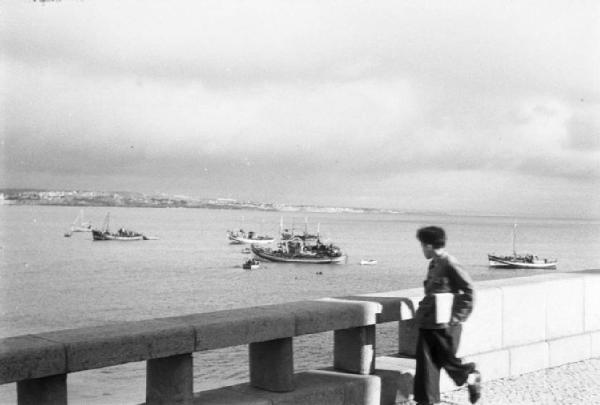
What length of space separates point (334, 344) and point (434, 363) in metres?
0.82

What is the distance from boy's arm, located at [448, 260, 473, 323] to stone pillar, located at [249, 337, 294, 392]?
128 centimetres

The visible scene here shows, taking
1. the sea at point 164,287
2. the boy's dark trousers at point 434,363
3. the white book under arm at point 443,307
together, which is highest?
the white book under arm at point 443,307

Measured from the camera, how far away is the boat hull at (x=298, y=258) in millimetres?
106125

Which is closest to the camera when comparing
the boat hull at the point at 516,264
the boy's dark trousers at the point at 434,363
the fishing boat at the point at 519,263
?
the boy's dark trousers at the point at 434,363

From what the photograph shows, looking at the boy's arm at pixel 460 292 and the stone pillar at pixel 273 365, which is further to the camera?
the boy's arm at pixel 460 292

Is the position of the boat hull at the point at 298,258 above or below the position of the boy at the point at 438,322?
below

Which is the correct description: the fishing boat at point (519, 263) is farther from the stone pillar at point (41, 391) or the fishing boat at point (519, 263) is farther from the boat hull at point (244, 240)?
the stone pillar at point (41, 391)

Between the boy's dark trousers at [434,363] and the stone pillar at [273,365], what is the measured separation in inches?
41.2

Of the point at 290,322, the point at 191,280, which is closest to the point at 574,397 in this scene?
the point at 290,322

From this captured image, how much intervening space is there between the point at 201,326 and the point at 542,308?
4229mm

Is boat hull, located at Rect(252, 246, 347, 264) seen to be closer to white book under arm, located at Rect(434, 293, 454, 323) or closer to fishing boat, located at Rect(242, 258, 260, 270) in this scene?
fishing boat, located at Rect(242, 258, 260, 270)

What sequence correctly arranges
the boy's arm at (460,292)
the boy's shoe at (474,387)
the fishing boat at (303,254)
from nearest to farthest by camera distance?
the boy's arm at (460,292), the boy's shoe at (474,387), the fishing boat at (303,254)

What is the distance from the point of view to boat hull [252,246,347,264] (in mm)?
106125

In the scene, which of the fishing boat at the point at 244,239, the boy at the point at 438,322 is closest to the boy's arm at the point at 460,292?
the boy at the point at 438,322
